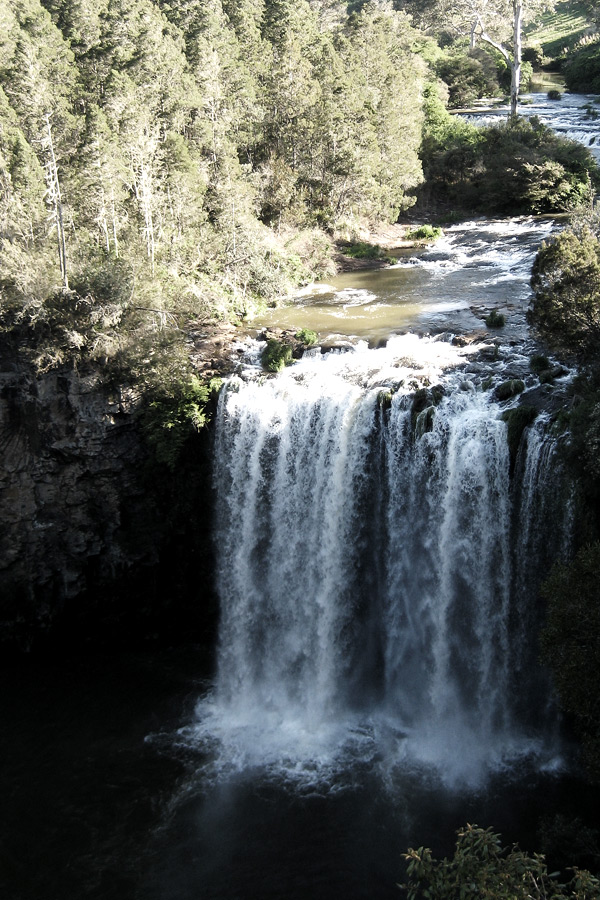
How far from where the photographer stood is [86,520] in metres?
25.1

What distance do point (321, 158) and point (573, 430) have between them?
95.2ft

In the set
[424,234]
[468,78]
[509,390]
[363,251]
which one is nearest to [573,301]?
[509,390]

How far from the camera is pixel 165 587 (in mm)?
25984

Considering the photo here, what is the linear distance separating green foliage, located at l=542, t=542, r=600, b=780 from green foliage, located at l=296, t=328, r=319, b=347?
14.1 m

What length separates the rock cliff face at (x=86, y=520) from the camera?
24.5 m

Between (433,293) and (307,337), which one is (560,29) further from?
(307,337)

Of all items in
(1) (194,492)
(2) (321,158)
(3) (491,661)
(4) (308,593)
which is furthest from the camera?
(2) (321,158)

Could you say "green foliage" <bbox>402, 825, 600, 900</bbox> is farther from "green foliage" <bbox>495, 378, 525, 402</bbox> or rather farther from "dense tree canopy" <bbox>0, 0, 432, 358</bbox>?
"dense tree canopy" <bbox>0, 0, 432, 358</bbox>

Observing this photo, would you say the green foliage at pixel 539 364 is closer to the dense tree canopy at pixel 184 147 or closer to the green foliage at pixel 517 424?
the green foliage at pixel 517 424

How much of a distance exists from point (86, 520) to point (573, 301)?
16957 mm

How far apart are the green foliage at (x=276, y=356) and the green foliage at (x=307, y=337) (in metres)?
0.93

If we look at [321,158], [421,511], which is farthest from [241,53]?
[421,511]

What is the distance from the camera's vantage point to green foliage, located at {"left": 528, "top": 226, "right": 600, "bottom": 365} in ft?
67.6

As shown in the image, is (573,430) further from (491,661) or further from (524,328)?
(524,328)
